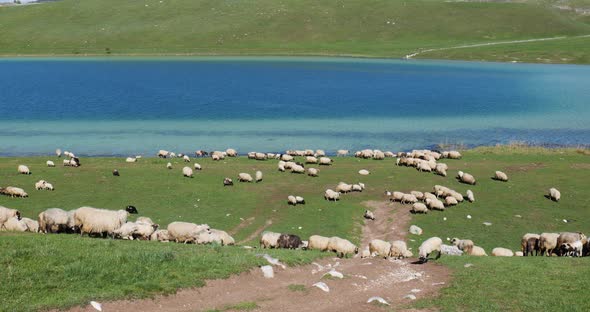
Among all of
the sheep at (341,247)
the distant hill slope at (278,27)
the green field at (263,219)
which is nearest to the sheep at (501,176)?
the green field at (263,219)

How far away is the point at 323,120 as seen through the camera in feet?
202

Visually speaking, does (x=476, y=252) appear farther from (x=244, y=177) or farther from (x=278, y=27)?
(x=278, y=27)

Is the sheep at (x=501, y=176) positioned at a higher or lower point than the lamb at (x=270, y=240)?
lower

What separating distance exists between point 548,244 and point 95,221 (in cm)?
1725

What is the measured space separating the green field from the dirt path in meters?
0.43

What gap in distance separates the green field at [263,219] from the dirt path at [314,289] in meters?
0.43

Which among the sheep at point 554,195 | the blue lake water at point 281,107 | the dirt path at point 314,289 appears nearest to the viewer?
the dirt path at point 314,289

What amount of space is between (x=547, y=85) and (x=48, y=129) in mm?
77479

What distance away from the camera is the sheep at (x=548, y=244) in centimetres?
2100

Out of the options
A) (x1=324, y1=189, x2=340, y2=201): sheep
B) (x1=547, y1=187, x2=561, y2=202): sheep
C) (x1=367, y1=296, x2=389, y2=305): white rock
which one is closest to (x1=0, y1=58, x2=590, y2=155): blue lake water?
(x1=324, y1=189, x2=340, y2=201): sheep

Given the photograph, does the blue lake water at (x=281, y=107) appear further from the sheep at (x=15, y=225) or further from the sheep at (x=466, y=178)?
the sheep at (x=15, y=225)

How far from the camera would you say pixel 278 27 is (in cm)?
16250

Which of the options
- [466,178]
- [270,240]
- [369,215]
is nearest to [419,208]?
[369,215]

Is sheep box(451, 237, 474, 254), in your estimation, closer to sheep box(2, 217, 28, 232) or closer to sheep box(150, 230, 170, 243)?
sheep box(150, 230, 170, 243)
